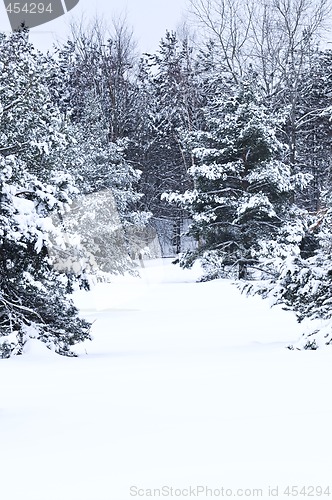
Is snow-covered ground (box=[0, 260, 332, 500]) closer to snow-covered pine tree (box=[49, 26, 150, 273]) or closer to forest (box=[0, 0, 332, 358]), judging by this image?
forest (box=[0, 0, 332, 358])

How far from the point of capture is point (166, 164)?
38.4 metres

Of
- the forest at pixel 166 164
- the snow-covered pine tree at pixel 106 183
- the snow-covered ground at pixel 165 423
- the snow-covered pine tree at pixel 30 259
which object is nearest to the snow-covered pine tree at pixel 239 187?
the forest at pixel 166 164

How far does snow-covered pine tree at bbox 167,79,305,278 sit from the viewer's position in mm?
20312

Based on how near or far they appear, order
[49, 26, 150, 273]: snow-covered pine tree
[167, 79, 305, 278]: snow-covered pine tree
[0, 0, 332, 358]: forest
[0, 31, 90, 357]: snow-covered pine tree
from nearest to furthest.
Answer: [0, 31, 90, 357]: snow-covered pine tree, [0, 0, 332, 358]: forest, [167, 79, 305, 278]: snow-covered pine tree, [49, 26, 150, 273]: snow-covered pine tree

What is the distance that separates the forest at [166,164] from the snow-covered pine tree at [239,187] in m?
0.06

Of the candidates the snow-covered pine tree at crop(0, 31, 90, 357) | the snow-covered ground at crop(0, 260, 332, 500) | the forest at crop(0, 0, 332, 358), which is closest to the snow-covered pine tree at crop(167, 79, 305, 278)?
the forest at crop(0, 0, 332, 358)

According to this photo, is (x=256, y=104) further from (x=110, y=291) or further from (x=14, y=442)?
(x=14, y=442)

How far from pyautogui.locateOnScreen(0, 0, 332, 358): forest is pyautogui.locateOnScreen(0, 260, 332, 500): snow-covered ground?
3.56ft

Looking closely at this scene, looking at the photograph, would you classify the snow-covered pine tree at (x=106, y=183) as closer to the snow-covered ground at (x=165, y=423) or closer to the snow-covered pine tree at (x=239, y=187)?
the snow-covered pine tree at (x=239, y=187)

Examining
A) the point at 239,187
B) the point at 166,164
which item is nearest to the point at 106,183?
the point at 239,187

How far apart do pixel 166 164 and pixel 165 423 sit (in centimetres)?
3526

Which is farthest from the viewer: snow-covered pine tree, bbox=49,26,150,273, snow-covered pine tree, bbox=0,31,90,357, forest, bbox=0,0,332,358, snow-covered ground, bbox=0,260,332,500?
snow-covered pine tree, bbox=49,26,150,273

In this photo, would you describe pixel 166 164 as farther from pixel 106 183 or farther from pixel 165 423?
pixel 165 423

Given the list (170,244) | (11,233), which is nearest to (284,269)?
(11,233)
